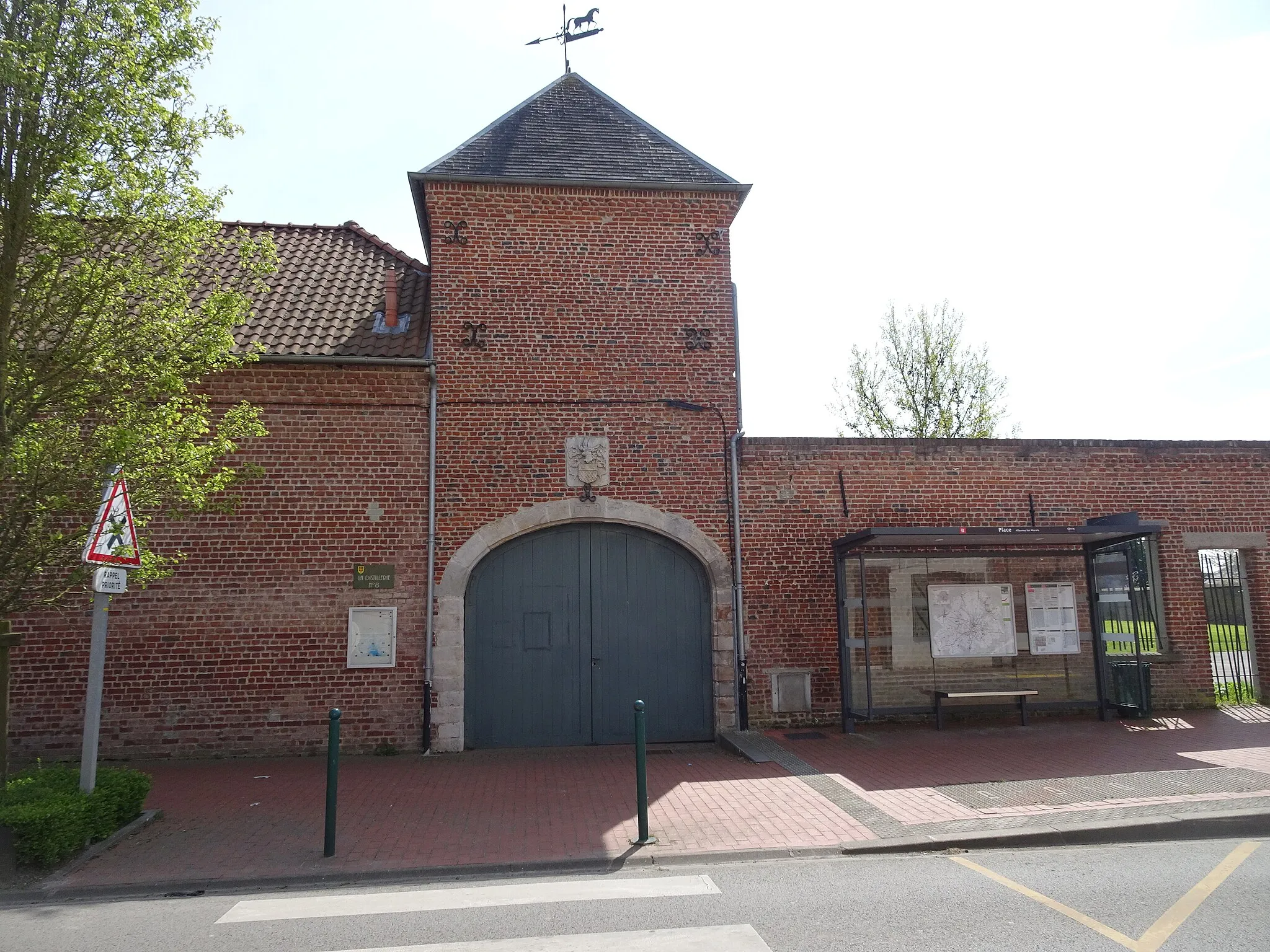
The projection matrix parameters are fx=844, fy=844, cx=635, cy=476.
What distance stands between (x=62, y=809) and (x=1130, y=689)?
1169 centimetres

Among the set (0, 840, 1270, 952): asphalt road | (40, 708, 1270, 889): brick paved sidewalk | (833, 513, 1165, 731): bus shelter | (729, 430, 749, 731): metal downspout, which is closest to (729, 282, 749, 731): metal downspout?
(729, 430, 749, 731): metal downspout

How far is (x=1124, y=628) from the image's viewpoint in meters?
11.2

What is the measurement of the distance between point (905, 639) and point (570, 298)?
20.4 ft

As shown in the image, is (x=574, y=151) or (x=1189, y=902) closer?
(x=1189, y=902)

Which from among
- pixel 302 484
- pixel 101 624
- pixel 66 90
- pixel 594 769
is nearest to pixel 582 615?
pixel 594 769

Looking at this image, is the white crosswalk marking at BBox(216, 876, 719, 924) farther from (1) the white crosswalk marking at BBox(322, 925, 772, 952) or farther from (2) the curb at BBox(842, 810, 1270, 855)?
(2) the curb at BBox(842, 810, 1270, 855)

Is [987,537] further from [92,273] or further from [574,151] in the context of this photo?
[92,273]

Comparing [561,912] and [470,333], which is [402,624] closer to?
[470,333]

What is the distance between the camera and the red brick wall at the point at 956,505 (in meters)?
10.7

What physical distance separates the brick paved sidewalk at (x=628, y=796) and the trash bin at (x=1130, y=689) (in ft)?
0.97

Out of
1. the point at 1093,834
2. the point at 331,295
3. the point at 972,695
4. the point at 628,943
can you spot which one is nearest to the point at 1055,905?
the point at 1093,834

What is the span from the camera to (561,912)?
4957 mm

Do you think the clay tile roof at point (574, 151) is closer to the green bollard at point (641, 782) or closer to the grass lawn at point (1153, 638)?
the green bollard at point (641, 782)

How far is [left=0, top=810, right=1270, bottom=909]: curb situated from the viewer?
5.61 metres
